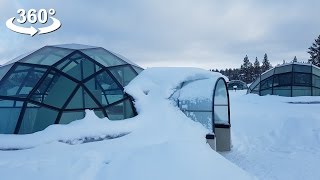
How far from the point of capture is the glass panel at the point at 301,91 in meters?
23.7

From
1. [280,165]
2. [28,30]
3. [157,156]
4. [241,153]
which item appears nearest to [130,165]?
[157,156]

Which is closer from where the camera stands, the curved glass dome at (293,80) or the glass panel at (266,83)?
the curved glass dome at (293,80)

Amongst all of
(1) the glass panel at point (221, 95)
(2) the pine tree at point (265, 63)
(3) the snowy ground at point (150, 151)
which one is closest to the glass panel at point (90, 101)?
(3) the snowy ground at point (150, 151)

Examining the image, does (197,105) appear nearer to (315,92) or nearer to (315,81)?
(315,92)

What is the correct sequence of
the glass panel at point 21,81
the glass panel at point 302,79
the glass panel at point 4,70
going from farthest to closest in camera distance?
the glass panel at point 302,79
the glass panel at point 4,70
the glass panel at point 21,81

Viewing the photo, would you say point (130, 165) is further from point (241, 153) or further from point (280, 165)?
point (241, 153)

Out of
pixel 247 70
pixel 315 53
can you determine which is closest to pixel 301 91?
pixel 315 53

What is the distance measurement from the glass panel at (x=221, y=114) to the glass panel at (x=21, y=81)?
7.24m

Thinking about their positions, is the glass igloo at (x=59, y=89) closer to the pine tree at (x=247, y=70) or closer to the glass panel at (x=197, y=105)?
the glass panel at (x=197, y=105)

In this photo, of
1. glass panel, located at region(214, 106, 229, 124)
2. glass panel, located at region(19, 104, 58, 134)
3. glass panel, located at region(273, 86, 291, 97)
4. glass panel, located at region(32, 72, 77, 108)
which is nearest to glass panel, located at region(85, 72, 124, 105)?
glass panel, located at region(32, 72, 77, 108)

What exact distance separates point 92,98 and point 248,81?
63198 millimetres

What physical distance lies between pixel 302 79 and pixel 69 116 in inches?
794

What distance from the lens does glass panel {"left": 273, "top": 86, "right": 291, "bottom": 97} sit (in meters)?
24.2

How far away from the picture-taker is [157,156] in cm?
750
